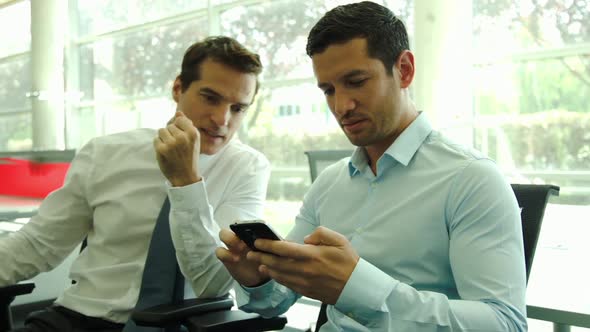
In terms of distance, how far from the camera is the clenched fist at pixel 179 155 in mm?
1583

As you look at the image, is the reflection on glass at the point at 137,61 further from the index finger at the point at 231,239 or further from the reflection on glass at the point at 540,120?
the index finger at the point at 231,239

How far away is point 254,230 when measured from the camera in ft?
3.68

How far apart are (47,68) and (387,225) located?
8375 mm

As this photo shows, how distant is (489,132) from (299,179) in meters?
2.37

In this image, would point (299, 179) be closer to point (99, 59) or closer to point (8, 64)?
point (99, 59)

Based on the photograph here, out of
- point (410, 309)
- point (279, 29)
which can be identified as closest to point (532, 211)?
point (410, 309)

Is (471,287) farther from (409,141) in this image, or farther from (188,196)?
(188,196)

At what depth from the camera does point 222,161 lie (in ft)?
6.28

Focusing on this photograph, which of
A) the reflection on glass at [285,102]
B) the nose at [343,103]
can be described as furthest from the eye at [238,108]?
the reflection on glass at [285,102]

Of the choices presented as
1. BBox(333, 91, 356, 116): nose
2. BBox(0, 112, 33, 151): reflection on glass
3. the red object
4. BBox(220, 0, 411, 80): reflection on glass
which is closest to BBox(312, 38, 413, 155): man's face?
BBox(333, 91, 356, 116): nose

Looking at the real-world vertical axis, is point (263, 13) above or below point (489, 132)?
above

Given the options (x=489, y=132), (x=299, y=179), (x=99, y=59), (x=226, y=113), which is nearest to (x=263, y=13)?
(x=299, y=179)

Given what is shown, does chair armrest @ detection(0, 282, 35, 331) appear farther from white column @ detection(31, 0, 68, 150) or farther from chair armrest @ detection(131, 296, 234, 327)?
white column @ detection(31, 0, 68, 150)

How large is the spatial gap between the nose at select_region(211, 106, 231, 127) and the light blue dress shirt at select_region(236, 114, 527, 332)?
1.55ft
